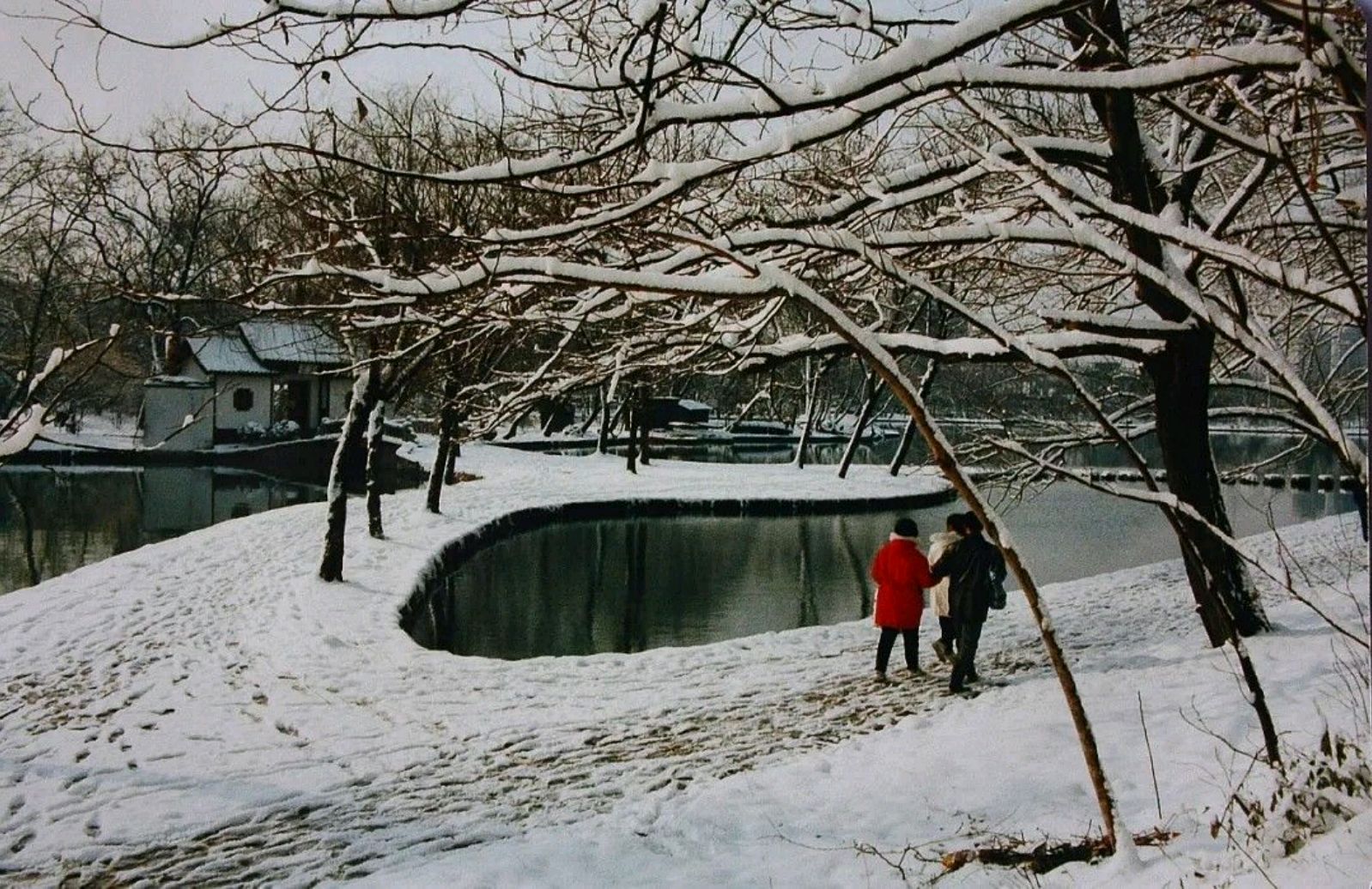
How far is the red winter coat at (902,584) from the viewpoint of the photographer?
27.6 feet

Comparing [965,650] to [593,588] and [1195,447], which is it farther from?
[593,588]

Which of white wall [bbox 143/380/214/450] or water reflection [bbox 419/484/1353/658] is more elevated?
white wall [bbox 143/380/214/450]

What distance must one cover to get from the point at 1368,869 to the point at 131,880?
5.35 meters

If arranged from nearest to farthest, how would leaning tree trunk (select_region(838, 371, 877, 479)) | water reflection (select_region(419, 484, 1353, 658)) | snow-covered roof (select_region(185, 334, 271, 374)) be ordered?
water reflection (select_region(419, 484, 1353, 658)), leaning tree trunk (select_region(838, 371, 877, 479)), snow-covered roof (select_region(185, 334, 271, 374))

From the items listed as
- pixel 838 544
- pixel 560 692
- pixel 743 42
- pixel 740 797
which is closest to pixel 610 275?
pixel 743 42

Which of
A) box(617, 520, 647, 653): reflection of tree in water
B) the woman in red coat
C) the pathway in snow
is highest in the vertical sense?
the woman in red coat

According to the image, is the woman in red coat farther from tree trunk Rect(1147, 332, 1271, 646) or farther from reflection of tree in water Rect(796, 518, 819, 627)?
reflection of tree in water Rect(796, 518, 819, 627)

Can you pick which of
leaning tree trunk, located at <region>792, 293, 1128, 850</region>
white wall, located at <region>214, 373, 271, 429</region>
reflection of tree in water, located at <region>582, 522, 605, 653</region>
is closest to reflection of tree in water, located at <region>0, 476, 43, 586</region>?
reflection of tree in water, located at <region>582, 522, 605, 653</region>

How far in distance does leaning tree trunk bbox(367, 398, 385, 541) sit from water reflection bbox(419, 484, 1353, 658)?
61.8 inches

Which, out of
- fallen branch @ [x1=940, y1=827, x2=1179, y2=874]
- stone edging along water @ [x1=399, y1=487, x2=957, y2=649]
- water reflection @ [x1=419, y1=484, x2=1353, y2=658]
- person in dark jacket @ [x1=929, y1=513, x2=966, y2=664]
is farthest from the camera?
stone edging along water @ [x1=399, y1=487, x2=957, y2=649]

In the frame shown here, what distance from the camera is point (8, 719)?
7836 mm

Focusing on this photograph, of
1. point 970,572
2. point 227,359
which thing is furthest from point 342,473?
point 227,359

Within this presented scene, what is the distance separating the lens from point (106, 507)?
77.3 ft

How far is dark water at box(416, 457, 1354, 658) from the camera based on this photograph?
43.7 ft
